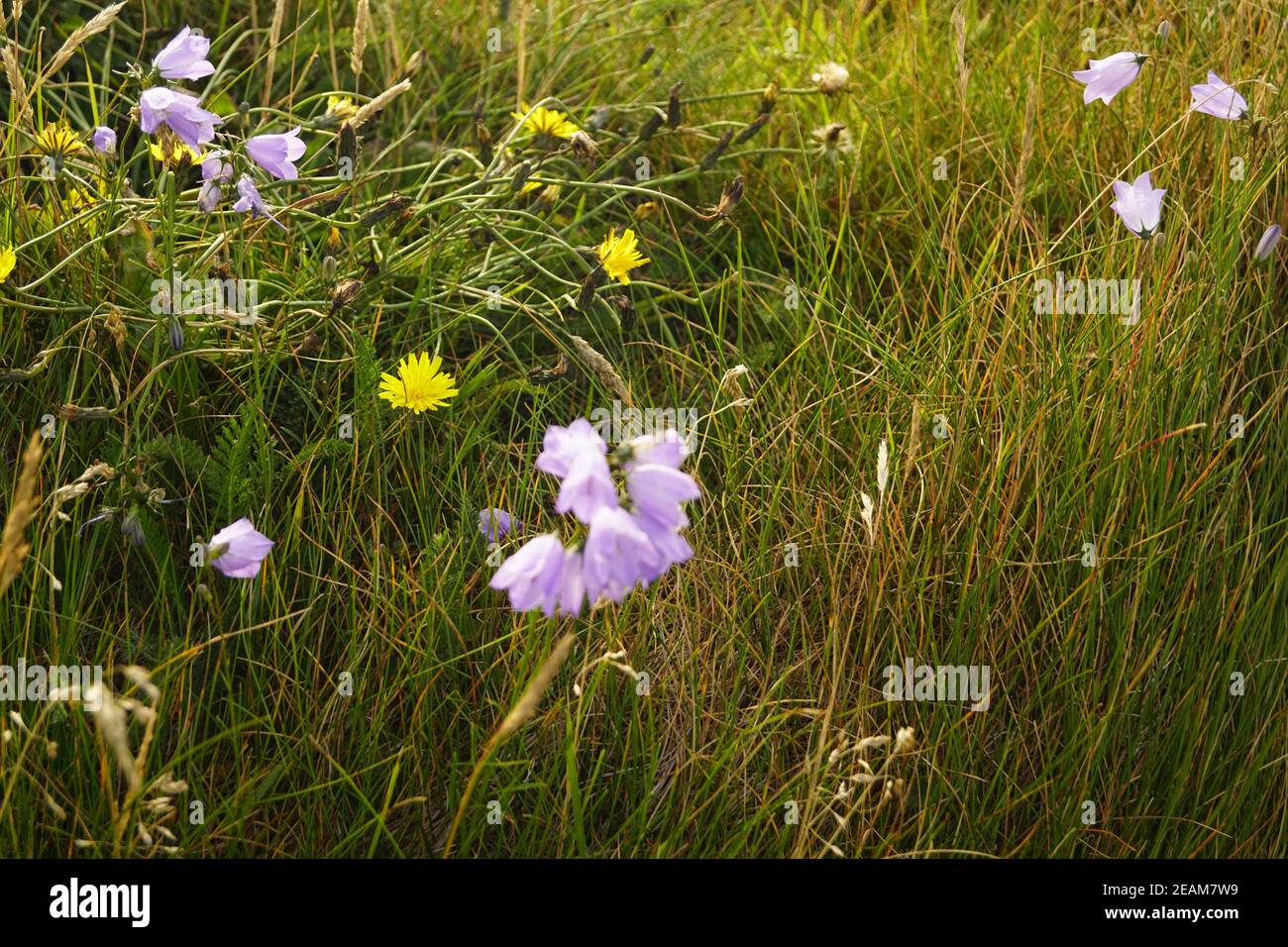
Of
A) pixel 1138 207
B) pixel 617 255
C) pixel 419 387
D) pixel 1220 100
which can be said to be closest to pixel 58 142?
pixel 419 387

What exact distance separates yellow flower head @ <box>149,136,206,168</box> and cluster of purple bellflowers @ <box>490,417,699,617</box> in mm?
1148

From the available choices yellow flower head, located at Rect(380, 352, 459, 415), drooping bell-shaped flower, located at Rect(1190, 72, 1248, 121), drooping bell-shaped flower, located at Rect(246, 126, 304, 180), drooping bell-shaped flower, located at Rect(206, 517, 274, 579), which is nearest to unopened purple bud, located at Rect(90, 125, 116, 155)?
drooping bell-shaped flower, located at Rect(246, 126, 304, 180)

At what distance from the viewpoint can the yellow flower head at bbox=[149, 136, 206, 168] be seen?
2.13 m

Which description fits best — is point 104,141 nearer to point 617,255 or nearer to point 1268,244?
point 617,255

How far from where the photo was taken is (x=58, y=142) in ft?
7.25

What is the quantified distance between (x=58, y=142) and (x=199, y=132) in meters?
0.36

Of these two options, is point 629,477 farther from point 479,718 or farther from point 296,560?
point 296,560

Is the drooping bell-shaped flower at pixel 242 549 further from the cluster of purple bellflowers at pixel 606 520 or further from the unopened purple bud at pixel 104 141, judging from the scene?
the unopened purple bud at pixel 104 141

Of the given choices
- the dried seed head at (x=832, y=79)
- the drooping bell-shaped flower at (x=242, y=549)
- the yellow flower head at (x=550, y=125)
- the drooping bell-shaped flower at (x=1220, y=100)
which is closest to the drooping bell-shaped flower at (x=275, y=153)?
the yellow flower head at (x=550, y=125)

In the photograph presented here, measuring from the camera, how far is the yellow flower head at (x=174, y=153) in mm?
2129

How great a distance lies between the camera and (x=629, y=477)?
138 centimetres

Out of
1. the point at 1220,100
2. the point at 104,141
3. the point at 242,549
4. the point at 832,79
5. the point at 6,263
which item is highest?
the point at 832,79

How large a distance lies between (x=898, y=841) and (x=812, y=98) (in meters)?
2.08

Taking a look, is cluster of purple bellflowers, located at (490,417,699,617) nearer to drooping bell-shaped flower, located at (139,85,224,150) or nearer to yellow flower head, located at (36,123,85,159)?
drooping bell-shaped flower, located at (139,85,224,150)
